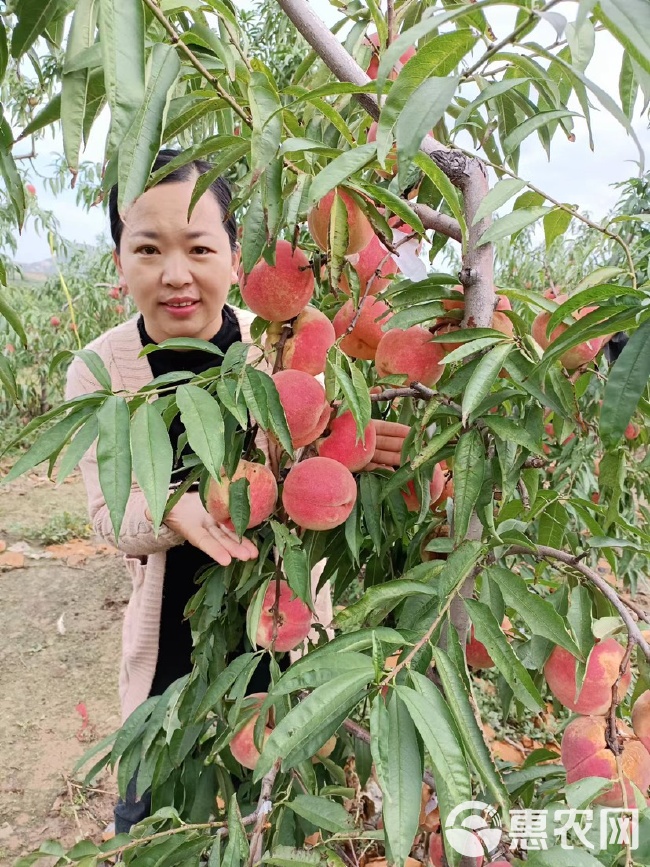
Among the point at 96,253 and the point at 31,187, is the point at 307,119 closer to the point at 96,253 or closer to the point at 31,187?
the point at 31,187

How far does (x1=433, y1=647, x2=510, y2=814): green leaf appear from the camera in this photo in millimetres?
419

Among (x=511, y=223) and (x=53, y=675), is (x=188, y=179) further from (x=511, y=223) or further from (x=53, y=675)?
(x=53, y=675)

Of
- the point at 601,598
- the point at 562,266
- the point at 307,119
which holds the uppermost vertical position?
A: the point at 562,266

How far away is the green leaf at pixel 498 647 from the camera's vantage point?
1.63ft

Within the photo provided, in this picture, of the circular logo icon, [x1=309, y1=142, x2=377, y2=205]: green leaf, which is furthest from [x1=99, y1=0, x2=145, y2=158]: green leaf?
the circular logo icon

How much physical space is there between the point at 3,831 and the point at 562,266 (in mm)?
3047

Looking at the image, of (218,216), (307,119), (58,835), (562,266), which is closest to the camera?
(307,119)

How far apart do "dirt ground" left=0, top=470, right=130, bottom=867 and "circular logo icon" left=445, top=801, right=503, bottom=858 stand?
2.53ft

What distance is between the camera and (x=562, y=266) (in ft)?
10.1

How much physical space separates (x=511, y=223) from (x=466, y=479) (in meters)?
0.21

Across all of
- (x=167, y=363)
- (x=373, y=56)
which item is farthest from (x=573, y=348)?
(x=167, y=363)

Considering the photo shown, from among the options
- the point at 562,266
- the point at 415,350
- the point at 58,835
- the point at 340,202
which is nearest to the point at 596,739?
the point at 415,350

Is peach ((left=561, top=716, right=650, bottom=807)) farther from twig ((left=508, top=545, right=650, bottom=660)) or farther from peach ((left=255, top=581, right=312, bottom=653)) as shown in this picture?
peach ((left=255, top=581, right=312, bottom=653))

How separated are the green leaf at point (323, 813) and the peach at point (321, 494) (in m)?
0.26
